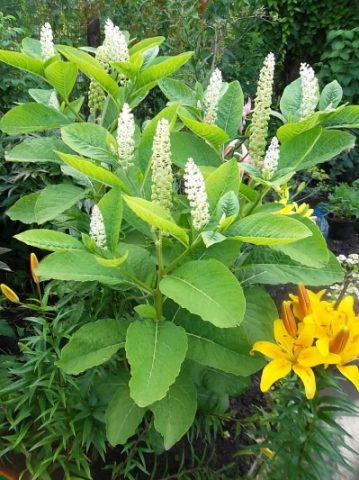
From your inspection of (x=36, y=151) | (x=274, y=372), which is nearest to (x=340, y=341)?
(x=274, y=372)

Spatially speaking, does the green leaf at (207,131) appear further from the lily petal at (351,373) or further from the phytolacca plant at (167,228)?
the lily petal at (351,373)

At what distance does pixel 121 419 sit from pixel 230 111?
3.21ft

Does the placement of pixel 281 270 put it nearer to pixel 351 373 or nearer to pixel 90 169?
pixel 351 373

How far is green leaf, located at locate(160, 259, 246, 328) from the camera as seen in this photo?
1021 mm

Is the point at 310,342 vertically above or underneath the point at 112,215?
underneath

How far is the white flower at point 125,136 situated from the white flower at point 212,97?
1.06 feet

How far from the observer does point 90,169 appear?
1.11m

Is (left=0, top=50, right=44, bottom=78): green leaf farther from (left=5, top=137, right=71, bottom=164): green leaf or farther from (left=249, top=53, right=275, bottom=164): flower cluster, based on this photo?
(left=249, top=53, right=275, bottom=164): flower cluster

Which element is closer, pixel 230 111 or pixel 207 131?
pixel 207 131

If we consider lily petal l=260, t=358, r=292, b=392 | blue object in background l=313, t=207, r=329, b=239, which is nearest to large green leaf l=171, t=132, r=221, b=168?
lily petal l=260, t=358, r=292, b=392

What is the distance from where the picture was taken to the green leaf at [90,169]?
42.6 inches

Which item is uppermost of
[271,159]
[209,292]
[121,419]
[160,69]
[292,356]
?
[160,69]

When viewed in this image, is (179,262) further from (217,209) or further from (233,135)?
(233,135)

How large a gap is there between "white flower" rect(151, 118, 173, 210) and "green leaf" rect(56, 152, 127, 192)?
0.12m
